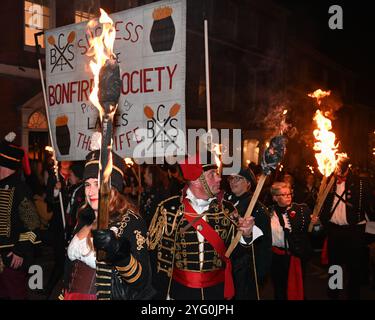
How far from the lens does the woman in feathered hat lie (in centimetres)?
327

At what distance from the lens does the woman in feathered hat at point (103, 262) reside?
10.7 ft

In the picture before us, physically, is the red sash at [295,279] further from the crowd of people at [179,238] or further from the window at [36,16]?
the window at [36,16]

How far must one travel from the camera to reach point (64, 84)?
6195mm

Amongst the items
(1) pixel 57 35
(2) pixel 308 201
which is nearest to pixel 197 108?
(2) pixel 308 201

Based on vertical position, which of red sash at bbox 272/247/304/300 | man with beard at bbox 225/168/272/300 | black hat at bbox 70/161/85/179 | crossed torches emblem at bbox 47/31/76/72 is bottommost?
red sash at bbox 272/247/304/300

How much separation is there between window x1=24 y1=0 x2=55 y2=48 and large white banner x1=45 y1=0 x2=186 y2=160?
10.0 m

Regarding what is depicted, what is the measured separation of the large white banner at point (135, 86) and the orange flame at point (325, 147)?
2.53 meters

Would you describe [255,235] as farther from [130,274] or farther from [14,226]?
[14,226]

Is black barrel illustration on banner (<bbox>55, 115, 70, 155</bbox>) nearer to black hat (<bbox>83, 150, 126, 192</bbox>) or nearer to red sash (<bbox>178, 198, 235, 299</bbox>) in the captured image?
red sash (<bbox>178, 198, 235, 299</bbox>)

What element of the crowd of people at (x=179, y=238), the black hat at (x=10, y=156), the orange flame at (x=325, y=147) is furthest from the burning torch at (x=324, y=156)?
the black hat at (x=10, y=156)

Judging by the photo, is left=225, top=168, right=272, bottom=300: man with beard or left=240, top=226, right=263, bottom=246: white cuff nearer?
left=240, top=226, right=263, bottom=246: white cuff

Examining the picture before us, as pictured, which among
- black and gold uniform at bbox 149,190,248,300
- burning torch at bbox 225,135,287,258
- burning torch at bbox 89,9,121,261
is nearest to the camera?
burning torch at bbox 89,9,121,261

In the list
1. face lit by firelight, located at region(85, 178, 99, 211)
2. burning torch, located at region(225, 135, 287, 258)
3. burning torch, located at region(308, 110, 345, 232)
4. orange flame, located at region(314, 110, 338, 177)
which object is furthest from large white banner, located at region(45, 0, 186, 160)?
orange flame, located at region(314, 110, 338, 177)
